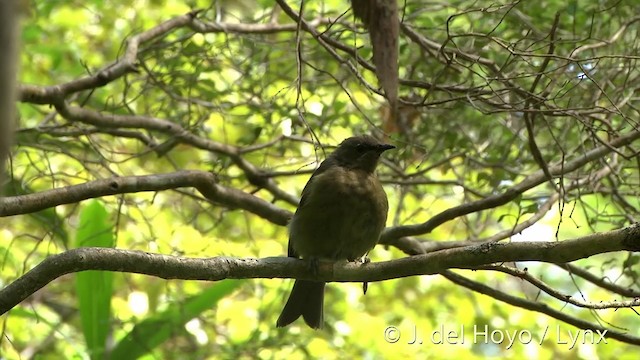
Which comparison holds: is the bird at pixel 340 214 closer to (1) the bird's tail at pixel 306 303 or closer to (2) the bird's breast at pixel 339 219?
(2) the bird's breast at pixel 339 219

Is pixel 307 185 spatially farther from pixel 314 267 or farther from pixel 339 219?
pixel 314 267

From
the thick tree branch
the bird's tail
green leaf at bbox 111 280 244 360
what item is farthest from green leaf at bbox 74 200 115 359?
the thick tree branch

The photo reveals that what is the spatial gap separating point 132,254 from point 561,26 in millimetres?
3535

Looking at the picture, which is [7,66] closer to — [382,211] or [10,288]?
[10,288]

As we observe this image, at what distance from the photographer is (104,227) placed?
4824mm

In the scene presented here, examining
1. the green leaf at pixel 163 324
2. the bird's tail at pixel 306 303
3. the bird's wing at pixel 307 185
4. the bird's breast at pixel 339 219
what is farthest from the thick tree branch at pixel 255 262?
the green leaf at pixel 163 324

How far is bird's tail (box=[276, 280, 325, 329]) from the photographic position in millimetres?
4695

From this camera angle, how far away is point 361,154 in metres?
4.65

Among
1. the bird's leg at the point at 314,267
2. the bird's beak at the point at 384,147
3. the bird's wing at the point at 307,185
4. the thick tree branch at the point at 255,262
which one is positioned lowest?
the thick tree branch at the point at 255,262

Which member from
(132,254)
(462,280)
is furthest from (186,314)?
(132,254)

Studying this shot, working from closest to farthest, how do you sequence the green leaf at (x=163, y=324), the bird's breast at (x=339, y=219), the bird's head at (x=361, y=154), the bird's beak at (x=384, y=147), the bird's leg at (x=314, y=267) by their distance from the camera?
1. the bird's leg at (x=314, y=267)
2. the bird's breast at (x=339, y=219)
3. the bird's beak at (x=384, y=147)
4. the bird's head at (x=361, y=154)
5. the green leaf at (x=163, y=324)

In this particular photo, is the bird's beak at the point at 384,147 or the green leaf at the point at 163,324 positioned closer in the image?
the bird's beak at the point at 384,147

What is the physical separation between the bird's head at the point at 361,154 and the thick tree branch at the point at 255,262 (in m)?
1.46

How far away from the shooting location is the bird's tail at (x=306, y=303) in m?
4.70
